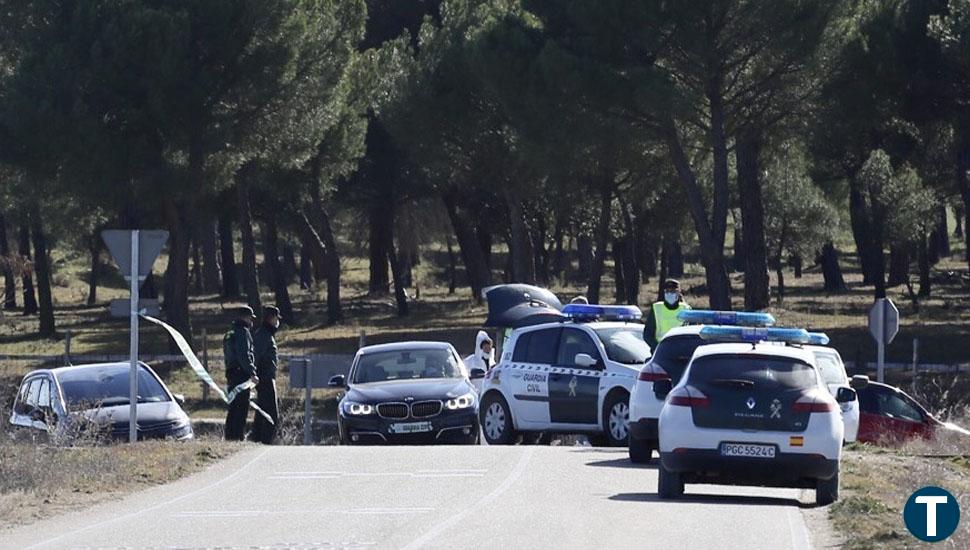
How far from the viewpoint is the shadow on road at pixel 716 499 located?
14664 mm

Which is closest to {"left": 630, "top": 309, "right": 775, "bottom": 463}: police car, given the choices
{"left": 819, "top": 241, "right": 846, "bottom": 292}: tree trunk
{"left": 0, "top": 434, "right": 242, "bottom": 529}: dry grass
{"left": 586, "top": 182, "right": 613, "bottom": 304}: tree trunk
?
{"left": 0, "top": 434, "right": 242, "bottom": 529}: dry grass

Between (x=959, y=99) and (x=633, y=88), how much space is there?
26.8 ft

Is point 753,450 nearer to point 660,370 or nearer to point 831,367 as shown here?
point 660,370

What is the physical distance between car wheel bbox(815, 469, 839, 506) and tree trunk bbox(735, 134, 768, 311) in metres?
26.3

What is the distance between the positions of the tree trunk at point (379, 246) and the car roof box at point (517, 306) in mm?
26767

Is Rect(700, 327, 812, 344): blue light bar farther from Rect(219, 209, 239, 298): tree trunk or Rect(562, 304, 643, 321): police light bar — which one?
Rect(219, 209, 239, 298): tree trunk

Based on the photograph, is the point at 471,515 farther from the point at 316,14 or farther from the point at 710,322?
the point at 316,14

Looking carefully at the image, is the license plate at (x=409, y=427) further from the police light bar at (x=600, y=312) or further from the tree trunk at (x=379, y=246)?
the tree trunk at (x=379, y=246)

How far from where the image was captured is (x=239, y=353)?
2159 centimetres

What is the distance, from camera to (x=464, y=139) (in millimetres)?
46656

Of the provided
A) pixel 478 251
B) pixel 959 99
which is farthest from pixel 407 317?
pixel 959 99

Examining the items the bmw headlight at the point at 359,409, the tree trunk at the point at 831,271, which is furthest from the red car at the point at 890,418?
the tree trunk at the point at 831,271

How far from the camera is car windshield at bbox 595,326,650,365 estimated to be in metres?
21.5

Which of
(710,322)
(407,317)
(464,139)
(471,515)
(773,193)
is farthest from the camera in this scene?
(773,193)
